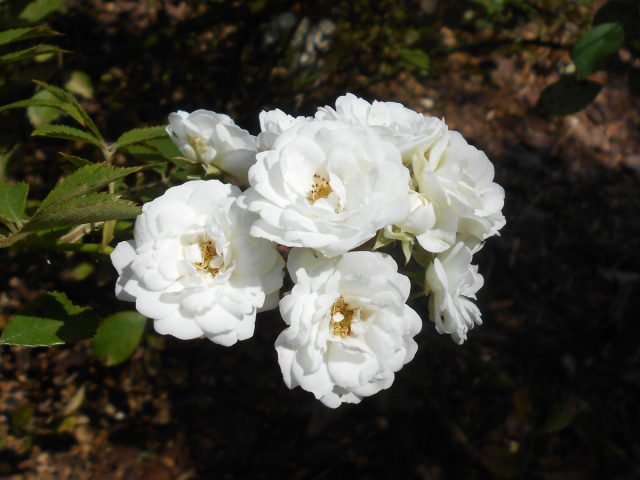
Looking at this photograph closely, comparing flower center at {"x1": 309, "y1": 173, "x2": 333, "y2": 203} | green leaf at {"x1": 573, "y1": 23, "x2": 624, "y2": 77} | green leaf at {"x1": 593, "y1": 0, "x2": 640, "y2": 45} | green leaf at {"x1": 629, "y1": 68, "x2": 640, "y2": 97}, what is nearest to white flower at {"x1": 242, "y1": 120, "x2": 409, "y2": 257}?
flower center at {"x1": 309, "y1": 173, "x2": 333, "y2": 203}

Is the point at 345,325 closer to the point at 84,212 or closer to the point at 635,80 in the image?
the point at 84,212

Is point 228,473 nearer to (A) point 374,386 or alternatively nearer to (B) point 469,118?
(A) point 374,386

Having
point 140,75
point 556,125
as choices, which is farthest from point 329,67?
point 556,125

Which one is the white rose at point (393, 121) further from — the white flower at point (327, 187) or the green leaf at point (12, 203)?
the green leaf at point (12, 203)

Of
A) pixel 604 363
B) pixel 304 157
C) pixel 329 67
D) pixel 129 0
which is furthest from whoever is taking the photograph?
pixel 129 0

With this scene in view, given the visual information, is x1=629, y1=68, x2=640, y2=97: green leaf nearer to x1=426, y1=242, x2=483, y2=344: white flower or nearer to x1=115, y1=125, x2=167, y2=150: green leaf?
x1=426, y1=242, x2=483, y2=344: white flower

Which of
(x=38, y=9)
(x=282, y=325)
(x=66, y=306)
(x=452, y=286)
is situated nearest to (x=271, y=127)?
(x=452, y=286)
